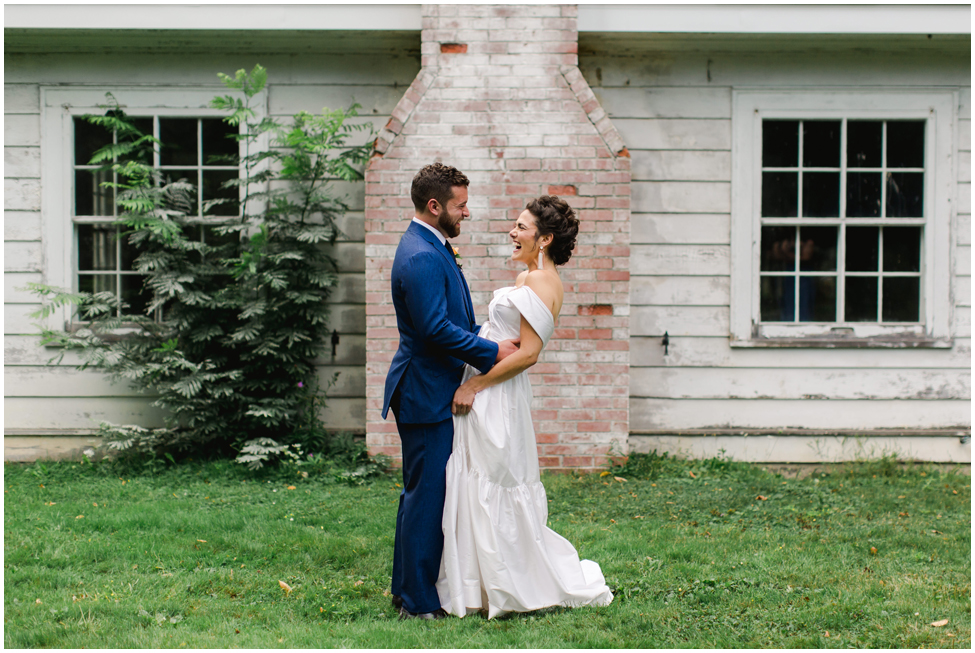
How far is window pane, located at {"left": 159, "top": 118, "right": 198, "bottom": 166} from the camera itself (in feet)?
18.7

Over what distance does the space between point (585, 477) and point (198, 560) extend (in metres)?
2.73

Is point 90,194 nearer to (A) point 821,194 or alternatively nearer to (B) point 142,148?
(B) point 142,148

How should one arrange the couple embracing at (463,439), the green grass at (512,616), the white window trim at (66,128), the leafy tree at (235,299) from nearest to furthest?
the green grass at (512,616) < the couple embracing at (463,439) < the leafy tree at (235,299) < the white window trim at (66,128)

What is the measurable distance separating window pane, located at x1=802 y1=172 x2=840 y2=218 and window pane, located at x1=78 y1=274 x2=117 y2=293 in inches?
228

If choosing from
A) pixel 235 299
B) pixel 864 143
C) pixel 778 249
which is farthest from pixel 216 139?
pixel 864 143

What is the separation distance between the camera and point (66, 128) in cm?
565

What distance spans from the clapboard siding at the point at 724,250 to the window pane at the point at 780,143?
319mm

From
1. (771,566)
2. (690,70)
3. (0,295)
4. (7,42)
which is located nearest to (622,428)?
(771,566)

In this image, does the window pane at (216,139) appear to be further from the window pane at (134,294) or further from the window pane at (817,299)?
the window pane at (817,299)

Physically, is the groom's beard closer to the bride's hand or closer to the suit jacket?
the suit jacket

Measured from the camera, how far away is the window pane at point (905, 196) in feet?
18.8

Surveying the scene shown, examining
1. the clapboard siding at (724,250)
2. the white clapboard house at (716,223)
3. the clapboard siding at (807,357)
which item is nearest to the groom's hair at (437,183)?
the white clapboard house at (716,223)

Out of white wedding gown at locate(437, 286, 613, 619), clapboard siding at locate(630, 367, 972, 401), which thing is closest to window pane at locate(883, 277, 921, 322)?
clapboard siding at locate(630, 367, 972, 401)

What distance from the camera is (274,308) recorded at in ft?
17.3
